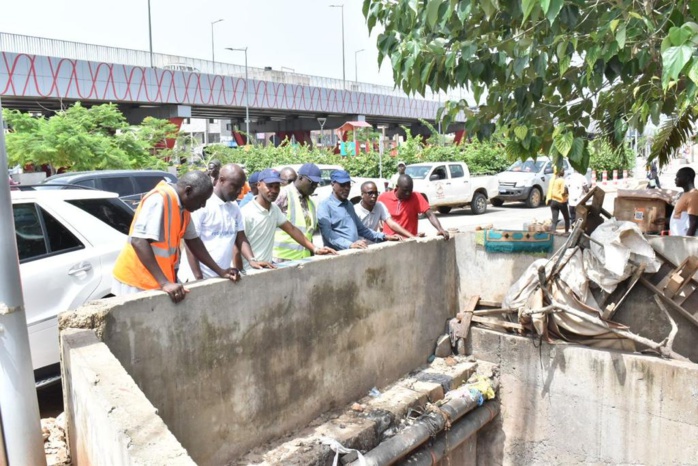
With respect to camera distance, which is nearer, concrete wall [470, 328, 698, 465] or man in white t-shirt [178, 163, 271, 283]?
man in white t-shirt [178, 163, 271, 283]

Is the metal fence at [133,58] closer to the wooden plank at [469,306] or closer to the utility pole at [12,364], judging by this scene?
the wooden plank at [469,306]

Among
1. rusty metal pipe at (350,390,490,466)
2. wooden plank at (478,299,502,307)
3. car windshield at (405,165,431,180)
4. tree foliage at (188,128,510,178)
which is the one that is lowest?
rusty metal pipe at (350,390,490,466)

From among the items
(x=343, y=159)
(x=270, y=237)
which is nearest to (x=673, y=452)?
(x=270, y=237)

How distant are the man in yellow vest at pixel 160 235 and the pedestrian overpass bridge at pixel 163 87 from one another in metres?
10.8

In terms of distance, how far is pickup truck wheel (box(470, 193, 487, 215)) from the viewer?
824 inches

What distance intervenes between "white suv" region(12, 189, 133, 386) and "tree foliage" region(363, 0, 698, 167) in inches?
113

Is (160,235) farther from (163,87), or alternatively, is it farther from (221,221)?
(163,87)

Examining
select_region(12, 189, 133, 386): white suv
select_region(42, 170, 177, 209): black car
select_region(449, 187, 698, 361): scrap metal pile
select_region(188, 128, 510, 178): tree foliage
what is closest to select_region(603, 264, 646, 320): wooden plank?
select_region(449, 187, 698, 361): scrap metal pile

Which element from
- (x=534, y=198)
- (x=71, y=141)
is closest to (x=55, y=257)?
(x=71, y=141)

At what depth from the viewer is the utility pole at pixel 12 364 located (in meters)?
3.00

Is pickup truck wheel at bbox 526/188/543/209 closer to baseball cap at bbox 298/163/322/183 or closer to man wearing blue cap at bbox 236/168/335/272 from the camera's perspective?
baseball cap at bbox 298/163/322/183

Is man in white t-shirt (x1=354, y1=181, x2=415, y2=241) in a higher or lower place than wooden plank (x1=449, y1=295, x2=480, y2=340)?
higher

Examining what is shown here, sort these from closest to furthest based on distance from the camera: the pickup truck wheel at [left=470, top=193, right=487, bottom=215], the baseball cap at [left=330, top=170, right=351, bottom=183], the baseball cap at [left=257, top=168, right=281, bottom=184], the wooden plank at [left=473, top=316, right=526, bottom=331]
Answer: the baseball cap at [left=257, top=168, right=281, bottom=184] < the baseball cap at [left=330, top=170, right=351, bottom=183] < the wooden plank at [left=473, top=316, right=526, bottom=331] < the pickup truck wheel at [left=470, top=193, right=487, bottom=215]

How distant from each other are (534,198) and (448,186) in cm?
464
